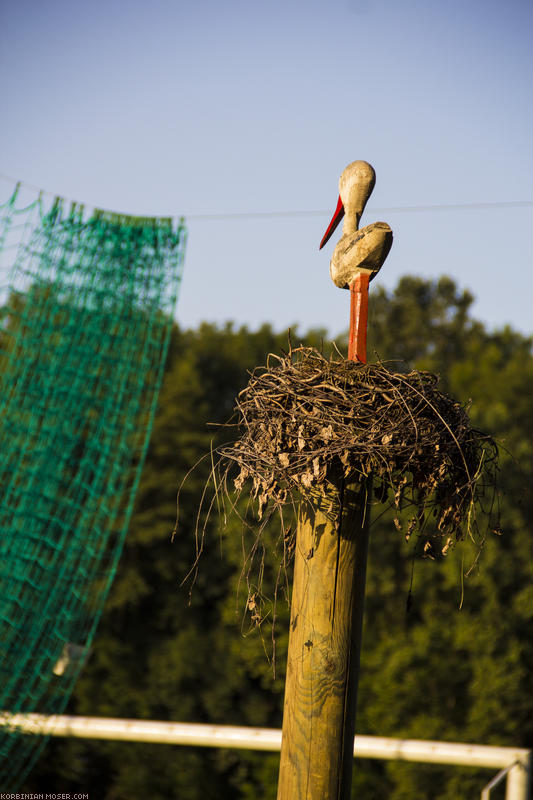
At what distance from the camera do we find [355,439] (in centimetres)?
210

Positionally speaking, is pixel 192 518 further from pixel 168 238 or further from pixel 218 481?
pixel 218 481

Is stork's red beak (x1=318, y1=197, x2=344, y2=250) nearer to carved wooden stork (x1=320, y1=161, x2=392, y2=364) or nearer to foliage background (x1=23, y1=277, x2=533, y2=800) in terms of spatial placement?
carved wooden stork (x1=320, y1=161, x2=392, y2=364)

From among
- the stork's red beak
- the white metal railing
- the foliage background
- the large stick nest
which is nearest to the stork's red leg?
the large stick nest

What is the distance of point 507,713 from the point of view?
1457 centimetres

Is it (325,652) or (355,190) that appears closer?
(325,652)

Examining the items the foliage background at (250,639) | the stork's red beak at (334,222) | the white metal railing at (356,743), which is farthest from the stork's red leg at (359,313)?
the foliage background at (250,639)

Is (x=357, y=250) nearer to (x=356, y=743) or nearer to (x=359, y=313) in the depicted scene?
(x=359, y=313)

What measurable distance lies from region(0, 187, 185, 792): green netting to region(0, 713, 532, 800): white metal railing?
2.05ft

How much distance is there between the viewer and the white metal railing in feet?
11.0

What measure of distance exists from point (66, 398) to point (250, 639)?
1253cm

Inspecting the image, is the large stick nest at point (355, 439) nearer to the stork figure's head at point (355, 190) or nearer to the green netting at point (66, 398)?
the stork figure's head at point (355, 190)

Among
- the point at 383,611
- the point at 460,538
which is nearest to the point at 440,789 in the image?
the point at 383,611

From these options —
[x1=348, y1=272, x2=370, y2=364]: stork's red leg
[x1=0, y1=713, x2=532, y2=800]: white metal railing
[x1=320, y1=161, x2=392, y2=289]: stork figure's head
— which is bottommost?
[x1=0, y1=713, x2=532, y2=800]: white metal railing

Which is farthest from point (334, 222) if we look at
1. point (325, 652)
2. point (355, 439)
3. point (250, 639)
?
point (250, 639)
